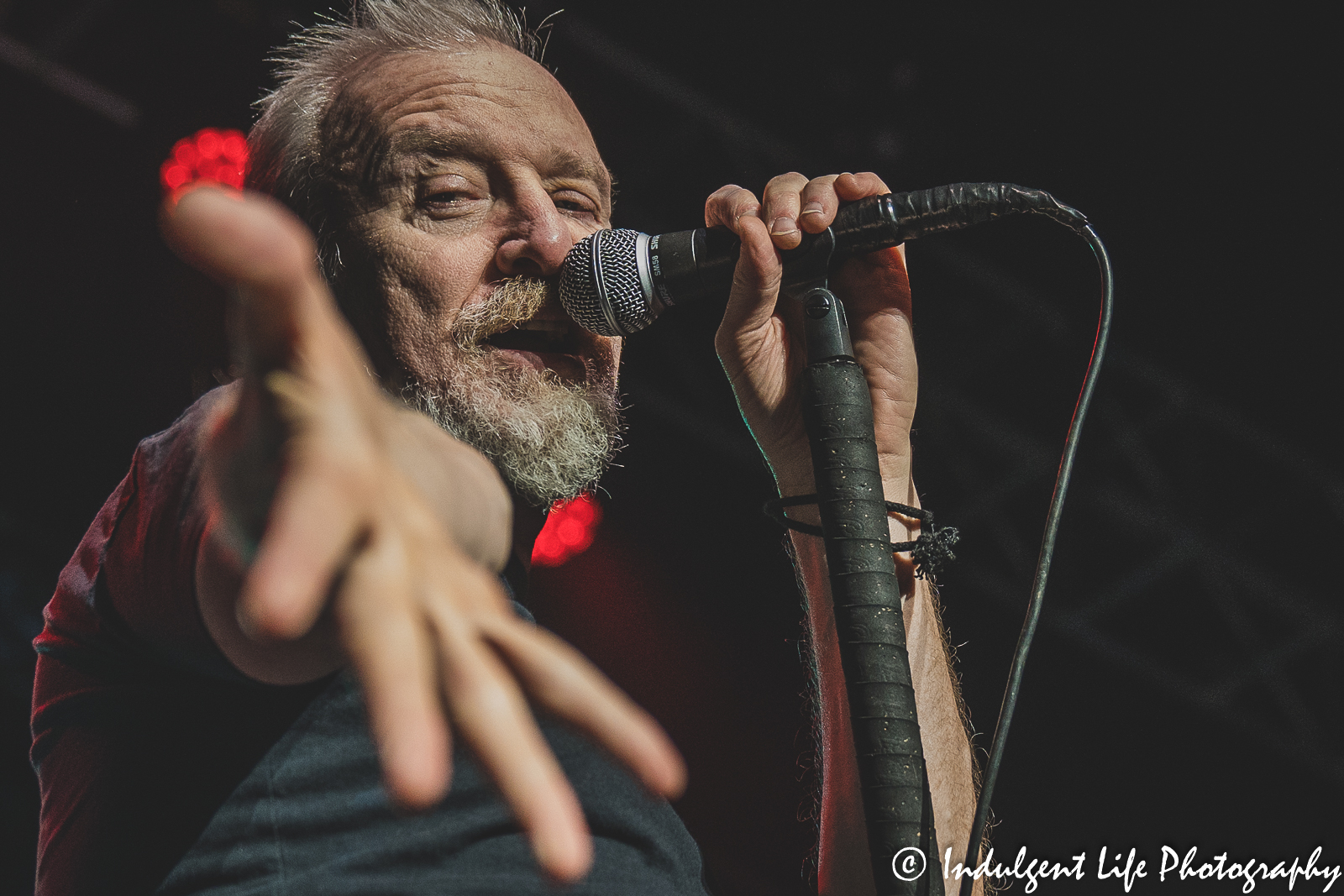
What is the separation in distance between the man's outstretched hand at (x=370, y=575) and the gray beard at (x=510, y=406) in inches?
40.0

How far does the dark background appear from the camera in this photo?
3.13m

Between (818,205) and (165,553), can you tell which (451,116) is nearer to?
(818,205)

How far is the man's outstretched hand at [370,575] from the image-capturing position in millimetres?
411

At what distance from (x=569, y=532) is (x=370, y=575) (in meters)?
4.05

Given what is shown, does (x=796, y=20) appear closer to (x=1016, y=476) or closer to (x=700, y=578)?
(x=1016, y=476)

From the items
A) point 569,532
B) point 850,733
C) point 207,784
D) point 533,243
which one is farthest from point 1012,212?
point 569,532

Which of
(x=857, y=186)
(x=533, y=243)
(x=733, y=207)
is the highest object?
(x=857, y=186)

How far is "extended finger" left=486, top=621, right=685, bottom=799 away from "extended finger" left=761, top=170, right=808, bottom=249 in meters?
1.02

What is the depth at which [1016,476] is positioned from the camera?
403cm

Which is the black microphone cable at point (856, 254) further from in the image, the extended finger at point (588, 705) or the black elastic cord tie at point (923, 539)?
the extended finger at point (588, 705)

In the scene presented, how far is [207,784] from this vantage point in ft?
3.45

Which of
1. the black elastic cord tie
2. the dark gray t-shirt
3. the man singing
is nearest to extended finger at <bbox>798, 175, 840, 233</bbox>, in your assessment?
the man singing

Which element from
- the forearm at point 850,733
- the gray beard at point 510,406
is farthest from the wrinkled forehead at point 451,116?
the forearm at point 850,733

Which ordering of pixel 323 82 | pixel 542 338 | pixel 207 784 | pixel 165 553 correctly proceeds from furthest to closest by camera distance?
pixel 323 82 → pixel 542 338 → pixel 207 784 → pixel 165 553
